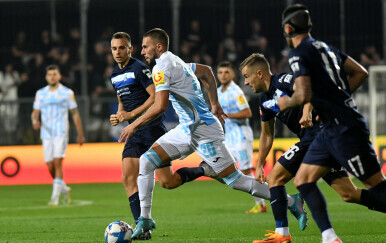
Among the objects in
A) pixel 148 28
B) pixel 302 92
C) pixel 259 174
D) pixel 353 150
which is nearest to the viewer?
pixel 302 92

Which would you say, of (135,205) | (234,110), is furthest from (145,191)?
(234,110)

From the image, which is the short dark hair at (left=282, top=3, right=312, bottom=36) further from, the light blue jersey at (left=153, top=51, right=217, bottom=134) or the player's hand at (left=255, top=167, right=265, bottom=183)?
the player's hand at (left=255, top=167, right=265, bottom=183)

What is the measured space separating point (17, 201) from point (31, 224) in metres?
4.22

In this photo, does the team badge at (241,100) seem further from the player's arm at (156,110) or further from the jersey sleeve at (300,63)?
the jersey sleeve at (300,63)

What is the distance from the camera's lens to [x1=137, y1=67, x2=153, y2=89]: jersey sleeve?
28.6 ft

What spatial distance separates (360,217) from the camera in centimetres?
1053

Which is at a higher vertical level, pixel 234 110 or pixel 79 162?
pixel 234 110

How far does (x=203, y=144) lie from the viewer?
825 cm

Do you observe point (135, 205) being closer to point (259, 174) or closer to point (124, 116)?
point (124, 116)

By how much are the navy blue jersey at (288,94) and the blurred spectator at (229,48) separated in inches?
498

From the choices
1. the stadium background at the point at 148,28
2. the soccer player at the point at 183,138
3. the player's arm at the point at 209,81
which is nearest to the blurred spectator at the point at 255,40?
the stadium background at the point at 148,28

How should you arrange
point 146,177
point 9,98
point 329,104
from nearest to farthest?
point 329,104
point 146,177
point 9,98

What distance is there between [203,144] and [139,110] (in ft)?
2.62

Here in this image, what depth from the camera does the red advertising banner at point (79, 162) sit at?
58.2ft
